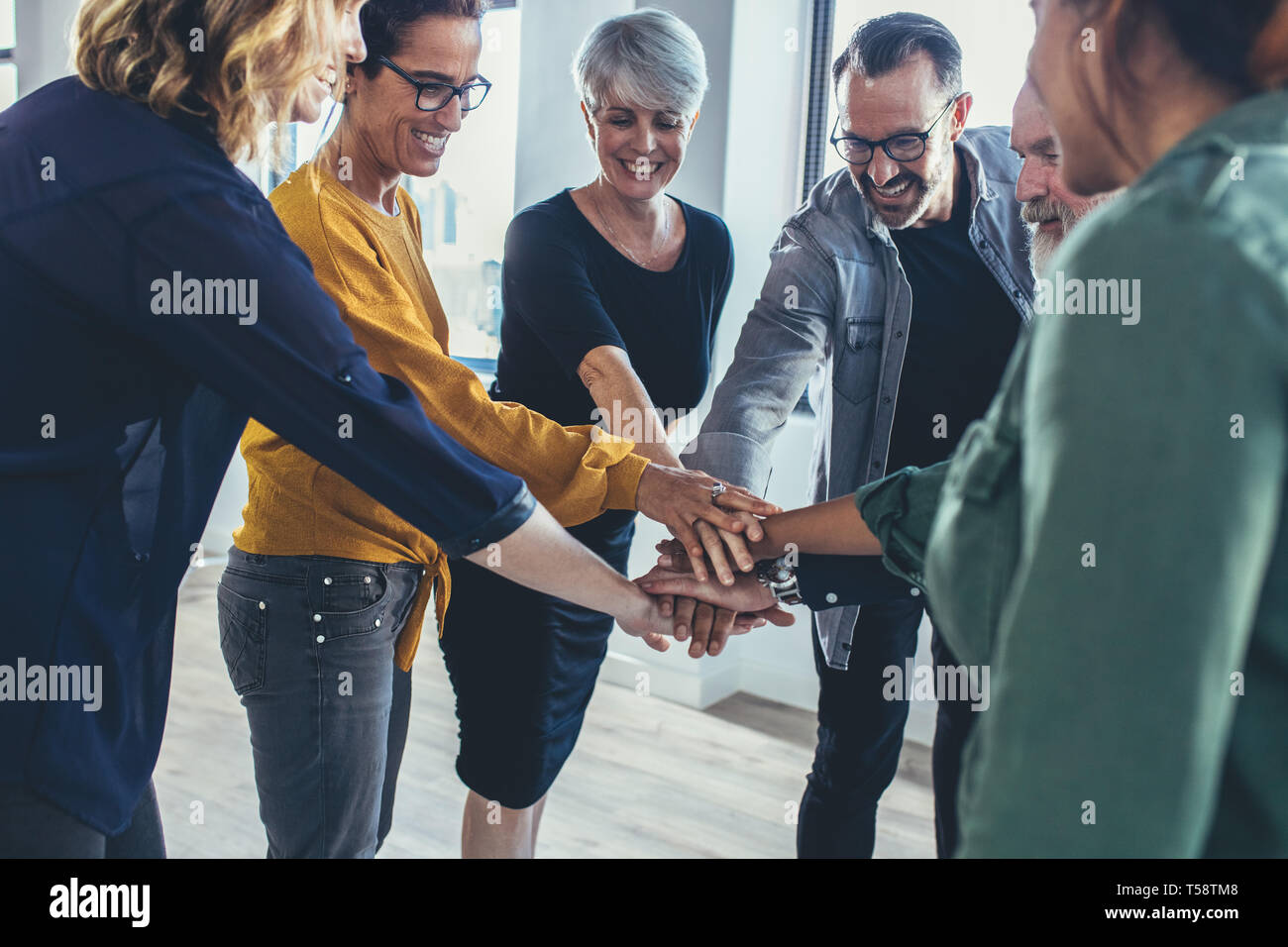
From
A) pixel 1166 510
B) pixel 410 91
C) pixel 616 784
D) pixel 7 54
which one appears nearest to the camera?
pixel 1166 510

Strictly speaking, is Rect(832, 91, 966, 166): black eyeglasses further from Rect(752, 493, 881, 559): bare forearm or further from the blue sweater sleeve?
the blue sweater sleeve

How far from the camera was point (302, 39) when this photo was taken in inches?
38.5

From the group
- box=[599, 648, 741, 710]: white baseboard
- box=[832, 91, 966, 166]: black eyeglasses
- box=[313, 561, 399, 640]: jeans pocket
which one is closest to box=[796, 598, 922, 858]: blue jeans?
box=[832, 91, 966, 166]: black eyeglasses

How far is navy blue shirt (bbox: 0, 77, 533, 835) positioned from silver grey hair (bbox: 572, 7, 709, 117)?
1.04 metres

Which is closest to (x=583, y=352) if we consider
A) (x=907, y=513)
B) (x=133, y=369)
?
(x=907, y=513)

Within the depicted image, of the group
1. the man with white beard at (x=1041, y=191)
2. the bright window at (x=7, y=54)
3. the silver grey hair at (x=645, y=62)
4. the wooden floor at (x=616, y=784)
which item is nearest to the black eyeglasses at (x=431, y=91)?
the silver grey hair at (x=645, y=62)

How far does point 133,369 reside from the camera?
89cm

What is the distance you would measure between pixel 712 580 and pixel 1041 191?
863 millimetres

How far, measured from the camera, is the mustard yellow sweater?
4.24 feet

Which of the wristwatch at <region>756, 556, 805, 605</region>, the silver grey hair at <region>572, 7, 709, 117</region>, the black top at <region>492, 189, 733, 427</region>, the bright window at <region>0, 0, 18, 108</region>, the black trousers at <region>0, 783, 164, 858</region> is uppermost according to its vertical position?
the bright window at <region>0, 0, 18, 108</region>

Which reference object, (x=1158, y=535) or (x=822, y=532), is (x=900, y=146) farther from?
(x=1158, y=535)

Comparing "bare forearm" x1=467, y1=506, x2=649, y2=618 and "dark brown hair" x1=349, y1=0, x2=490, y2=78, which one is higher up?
"dark brown hair" x1=349, y1=0, x2=490, y2=78

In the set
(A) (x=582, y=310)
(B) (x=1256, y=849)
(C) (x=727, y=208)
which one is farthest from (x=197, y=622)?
(B) (x=1256, y=849)
